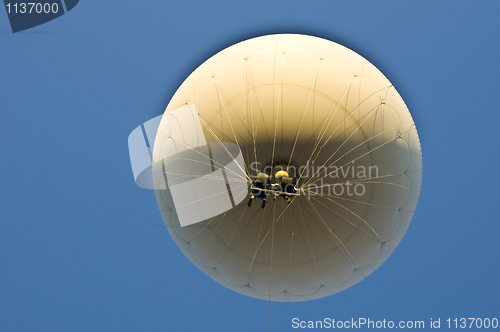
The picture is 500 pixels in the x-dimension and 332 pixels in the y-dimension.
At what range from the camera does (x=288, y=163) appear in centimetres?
629

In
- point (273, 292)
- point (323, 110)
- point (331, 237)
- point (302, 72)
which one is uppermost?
point (302, 72)

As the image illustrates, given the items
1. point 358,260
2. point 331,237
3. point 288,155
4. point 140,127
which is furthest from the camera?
point 140,127

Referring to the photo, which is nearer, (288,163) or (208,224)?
(288,163)

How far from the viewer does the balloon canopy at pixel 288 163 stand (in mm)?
6301

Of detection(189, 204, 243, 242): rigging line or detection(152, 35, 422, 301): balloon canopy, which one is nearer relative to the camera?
detection(152, 35, 422, 301): balloon canopy

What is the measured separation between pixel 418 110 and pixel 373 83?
8.16 ft

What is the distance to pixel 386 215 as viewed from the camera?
7145mm

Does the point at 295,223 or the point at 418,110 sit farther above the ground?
the point at 418,110

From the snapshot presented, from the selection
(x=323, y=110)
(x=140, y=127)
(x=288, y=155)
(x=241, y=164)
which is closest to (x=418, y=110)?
(x=323, y=110)

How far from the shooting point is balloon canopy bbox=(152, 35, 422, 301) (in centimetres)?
630

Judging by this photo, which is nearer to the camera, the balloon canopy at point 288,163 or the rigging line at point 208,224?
the balloon canopy at point 288,163

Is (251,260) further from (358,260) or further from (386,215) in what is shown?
(386,215)

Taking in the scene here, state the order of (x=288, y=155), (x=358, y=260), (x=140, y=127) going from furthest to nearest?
1. (x=140, y=127)
2. (x=358, y=260)
3. (x=288, y=155)

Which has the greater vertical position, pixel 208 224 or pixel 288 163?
pixel 288 163
